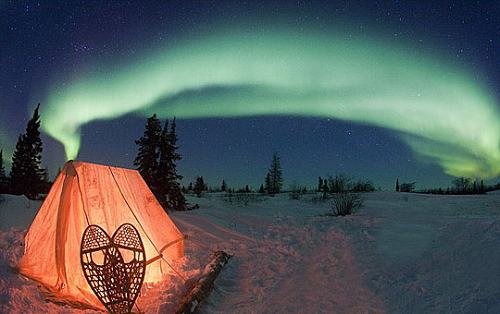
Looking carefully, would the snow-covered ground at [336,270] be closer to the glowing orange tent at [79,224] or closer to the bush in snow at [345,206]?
the glowing orange tent at [79,224]

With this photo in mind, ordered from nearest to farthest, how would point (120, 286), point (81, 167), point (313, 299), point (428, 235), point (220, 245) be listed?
1. point (120, 286)
2. point (313, 299)
3. point (81, 167)
4. point (428, 235)
5. point (220, 245)

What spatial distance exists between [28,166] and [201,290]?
2143 cm

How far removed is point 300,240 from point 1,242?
7.41 meters

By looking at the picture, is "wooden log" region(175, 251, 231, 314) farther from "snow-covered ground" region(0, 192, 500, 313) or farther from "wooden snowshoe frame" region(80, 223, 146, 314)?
"wooden snowshoe frame" region(80, 223, 146, 314)

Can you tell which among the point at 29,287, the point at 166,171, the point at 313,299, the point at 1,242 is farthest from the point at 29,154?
the point at 313,299

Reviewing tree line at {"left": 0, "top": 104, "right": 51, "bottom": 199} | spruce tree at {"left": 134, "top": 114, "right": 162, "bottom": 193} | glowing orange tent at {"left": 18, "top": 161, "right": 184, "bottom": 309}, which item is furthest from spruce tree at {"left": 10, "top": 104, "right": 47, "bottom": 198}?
glowing orange tent at {"left": 18, "top": 161, "right": 184, "bottom": 309}

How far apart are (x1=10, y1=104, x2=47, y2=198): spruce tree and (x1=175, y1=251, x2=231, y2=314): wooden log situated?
1878cm

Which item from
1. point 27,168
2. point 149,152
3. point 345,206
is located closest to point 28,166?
point 27,168

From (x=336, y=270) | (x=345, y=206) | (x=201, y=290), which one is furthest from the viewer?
(x=345, y=206)

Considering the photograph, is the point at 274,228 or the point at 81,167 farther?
the point at 274,228

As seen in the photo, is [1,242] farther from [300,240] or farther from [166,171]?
[166,171]

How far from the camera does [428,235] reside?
8883mm

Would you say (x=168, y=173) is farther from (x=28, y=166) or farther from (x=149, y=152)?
(x=28, y=166)

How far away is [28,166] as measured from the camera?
22484mm
